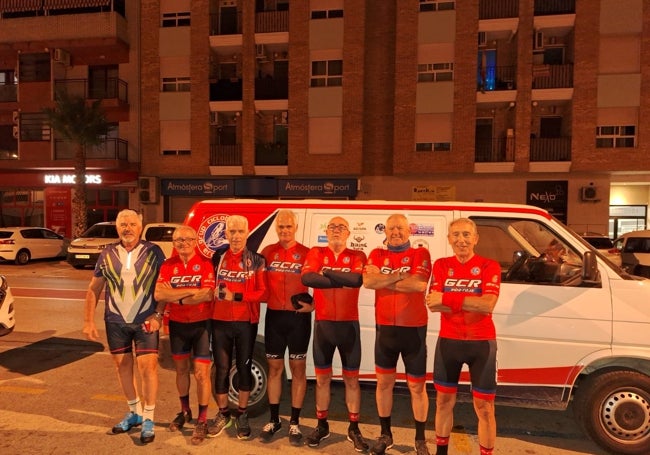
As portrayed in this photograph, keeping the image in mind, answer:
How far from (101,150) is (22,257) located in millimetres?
8472

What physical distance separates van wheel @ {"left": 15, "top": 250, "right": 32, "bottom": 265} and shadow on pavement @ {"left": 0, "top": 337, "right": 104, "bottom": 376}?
13.7 metres

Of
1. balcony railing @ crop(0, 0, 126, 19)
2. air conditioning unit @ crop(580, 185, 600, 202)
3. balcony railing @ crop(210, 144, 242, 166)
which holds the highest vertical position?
balcony railing @ crop(0, 0, 126, 19)

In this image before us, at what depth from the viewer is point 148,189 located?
25.2 m

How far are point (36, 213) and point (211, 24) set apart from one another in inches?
597

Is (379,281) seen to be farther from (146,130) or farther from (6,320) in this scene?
(146,130)

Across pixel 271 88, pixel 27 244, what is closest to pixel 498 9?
pixel 271 88

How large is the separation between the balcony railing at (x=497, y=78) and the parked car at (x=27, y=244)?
815 inches

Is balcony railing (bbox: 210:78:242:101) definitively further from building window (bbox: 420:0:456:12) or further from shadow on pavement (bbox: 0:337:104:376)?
shadow on pavement (bbox: 0:337:104:376)

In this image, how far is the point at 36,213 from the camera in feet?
90.0

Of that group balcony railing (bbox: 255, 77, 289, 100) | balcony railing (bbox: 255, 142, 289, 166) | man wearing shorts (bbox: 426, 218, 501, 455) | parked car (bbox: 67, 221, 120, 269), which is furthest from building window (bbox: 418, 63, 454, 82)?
man wearing shorts (bbox: 426, 218, 501, 455)

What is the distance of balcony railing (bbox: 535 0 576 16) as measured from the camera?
21203 millimetres

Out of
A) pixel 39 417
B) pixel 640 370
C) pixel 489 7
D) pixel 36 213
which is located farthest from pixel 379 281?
pixel 36 213

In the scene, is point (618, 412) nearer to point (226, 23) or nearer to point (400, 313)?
point (400, 313)

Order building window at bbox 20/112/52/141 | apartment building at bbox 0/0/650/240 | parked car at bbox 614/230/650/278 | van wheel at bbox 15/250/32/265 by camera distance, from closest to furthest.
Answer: parked car at bbox 614/230/650/278
van wheel at bbox 15/250/32/265
apartment building at bbox 0/0/650/240
building window at bbox 20/112/52/141
